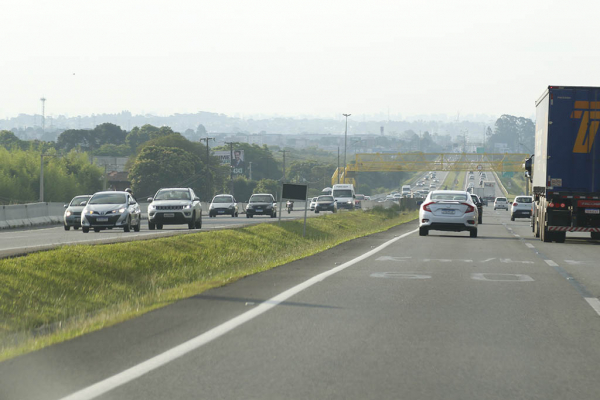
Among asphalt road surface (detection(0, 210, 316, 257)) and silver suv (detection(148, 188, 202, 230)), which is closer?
asphalt road surface (detection(0, 210, 316, 257))

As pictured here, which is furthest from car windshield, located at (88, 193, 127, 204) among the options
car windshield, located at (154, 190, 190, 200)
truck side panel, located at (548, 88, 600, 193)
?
truck side panel, located at (548, 88, 600, 193)

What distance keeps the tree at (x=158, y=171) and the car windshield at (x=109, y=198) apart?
7969cm

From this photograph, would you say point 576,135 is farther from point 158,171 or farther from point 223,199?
point 158,171

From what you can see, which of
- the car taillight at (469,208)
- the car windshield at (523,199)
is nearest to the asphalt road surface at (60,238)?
the car taillight at (469,208)

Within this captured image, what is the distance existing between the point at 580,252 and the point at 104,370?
57.9 feet

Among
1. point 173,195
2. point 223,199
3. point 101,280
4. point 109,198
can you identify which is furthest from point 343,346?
point 223,199

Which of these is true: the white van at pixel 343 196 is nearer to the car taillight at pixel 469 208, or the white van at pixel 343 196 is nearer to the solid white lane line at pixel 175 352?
the car taillight at pixel 469 208

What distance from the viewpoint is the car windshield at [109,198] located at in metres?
32.5

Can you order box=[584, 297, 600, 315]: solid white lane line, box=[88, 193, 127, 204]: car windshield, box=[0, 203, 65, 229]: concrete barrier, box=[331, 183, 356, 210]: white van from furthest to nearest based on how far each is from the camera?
box=[331, 183, 356, 210]: white van → box=[0, 203, 65, 229]: concrete barrier → box=[88, 193, 127, 204]: car windshield → box=[584, 297, 600, 315]: solid white lane line

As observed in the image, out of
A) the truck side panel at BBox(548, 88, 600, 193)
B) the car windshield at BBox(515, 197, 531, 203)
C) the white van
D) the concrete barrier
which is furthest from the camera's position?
the white van

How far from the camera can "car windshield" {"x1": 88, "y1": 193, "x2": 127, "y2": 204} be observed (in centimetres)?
3250

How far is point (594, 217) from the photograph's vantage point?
25.7 meters

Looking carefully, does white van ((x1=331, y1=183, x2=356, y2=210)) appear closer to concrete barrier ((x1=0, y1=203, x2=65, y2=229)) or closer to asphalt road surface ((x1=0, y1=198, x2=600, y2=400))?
concrete barrier ((x1=0, y1=203, x2=65, y2=229))

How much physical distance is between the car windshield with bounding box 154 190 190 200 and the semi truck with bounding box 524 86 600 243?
45.2ft
